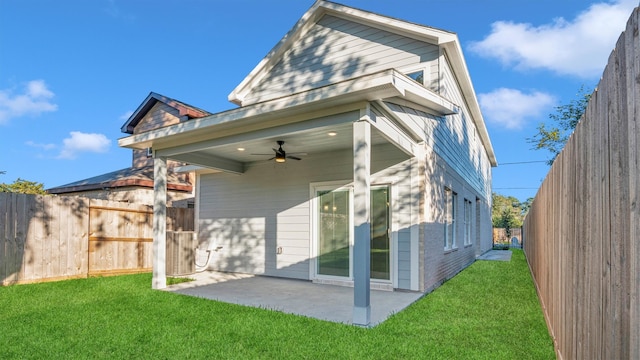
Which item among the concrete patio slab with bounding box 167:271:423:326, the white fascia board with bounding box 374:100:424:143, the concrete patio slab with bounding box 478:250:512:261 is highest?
the white fascia board with bounding box 374:100:424:143

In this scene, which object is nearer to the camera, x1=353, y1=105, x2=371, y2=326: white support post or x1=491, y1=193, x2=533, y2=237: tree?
x1=353, y1=105, x2=371, y2=326: white support post

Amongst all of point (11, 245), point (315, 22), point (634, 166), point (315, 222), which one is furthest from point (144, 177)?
point (634, 166)

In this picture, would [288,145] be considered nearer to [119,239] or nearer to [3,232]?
[119,239]

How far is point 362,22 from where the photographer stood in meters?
8.20

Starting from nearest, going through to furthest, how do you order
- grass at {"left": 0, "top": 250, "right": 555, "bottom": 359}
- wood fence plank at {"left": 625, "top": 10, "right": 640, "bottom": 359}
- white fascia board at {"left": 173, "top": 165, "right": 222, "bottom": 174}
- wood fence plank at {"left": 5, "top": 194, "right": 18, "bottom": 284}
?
wood fence plank at {"left": 625, "top": 10, "right": 640, "bottom": 359} < grass at {"left": 0, "top": 250, "right": 555, "bottom": 359} < wood fence plank at {"left": 5, "top": 194, "right": 18, "bottom": 284} < white fascia board at {"left": 173, "top": 165, "right": 222, "bottom": 174}

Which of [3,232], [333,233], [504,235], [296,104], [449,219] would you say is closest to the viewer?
[296,104]

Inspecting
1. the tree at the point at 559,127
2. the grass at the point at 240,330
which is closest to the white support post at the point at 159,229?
the grass at the point at 240,330

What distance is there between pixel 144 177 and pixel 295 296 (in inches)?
295

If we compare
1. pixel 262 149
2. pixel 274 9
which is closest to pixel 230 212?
pixel 262 149

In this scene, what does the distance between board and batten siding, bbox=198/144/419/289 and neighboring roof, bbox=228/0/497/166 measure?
7.83 feet

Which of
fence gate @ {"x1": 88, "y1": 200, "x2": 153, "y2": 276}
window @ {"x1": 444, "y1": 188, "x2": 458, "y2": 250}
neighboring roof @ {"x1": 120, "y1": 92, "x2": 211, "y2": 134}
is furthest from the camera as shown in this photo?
neighboring roof @ {"x1": 120, "y1": 92, "x2": 211, "y2": 134}

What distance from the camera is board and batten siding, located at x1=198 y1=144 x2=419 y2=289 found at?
6.76 meters

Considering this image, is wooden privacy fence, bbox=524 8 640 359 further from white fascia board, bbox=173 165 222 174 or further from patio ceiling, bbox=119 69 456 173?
white fascia board, bbox=173 165 222 174

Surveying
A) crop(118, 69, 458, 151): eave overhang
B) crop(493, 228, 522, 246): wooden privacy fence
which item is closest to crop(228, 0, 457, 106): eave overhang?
crop(118, 69, 458, 151): eave overhang
